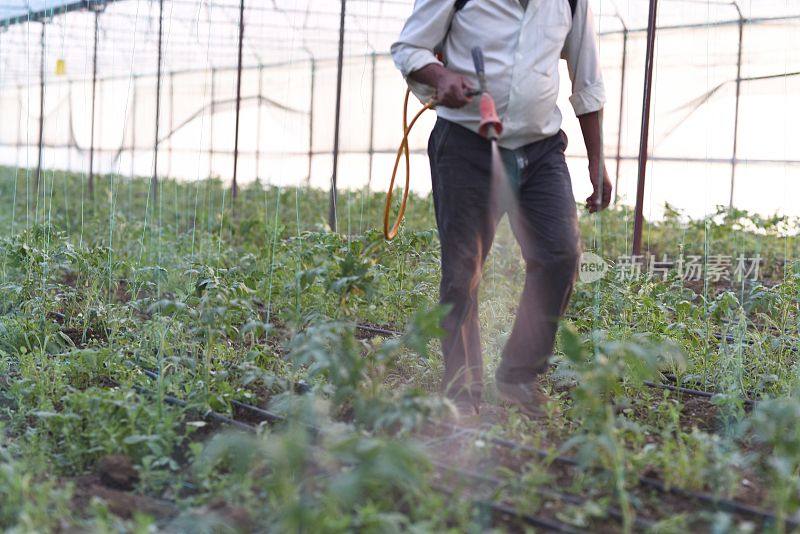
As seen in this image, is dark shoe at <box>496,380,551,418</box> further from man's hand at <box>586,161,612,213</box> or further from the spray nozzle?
the spray nozzle

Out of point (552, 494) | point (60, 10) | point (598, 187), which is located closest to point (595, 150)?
point (598, 187)

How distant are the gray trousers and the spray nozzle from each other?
0.16m

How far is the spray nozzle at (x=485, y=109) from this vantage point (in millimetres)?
2488

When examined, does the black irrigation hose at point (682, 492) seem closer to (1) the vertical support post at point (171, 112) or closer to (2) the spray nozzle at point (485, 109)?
(2) the spray nozzle at point (485, 109)

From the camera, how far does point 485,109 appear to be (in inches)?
98.8

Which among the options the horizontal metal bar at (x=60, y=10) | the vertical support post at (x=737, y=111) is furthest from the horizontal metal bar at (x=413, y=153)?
the horizontal metal bar at (x=60, y=10)

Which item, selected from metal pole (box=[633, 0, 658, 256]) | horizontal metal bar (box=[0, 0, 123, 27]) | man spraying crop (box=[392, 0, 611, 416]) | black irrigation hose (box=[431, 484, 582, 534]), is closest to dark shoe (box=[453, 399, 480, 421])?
man spraying crop (box=[392, 0, 611, 416])

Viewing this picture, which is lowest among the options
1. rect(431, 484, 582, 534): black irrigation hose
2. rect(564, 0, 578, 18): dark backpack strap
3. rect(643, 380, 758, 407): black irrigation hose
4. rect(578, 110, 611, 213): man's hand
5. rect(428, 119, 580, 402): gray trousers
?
rect(431, 484, 582, 534): black irrigation hose

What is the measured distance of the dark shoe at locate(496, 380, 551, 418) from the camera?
282 centimetres

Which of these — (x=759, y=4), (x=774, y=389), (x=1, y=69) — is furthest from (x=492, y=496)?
(x=1, y=69)

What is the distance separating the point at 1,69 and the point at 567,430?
17.7m

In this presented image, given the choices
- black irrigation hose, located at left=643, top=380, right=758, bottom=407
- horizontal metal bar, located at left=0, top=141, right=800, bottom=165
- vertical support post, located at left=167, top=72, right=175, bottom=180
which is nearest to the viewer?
black irrigation hose, located at left=643, top=380, right=758, bottom=407

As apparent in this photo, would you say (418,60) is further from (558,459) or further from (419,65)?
(558,459)

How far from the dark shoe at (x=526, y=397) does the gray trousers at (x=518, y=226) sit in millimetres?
25
